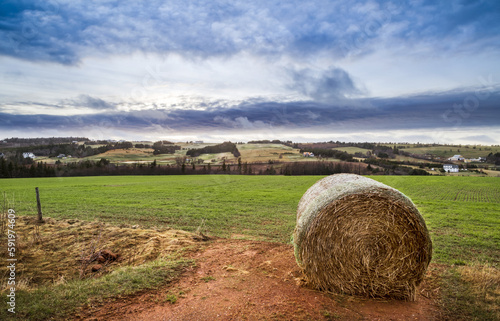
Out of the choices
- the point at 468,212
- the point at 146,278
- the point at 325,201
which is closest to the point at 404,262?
the point at 325,201

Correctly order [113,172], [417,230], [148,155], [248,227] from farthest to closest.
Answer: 1. [148,155]
2. [113,172]
3. [248,227]
4. [417,230]

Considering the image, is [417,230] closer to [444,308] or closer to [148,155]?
[444,308]

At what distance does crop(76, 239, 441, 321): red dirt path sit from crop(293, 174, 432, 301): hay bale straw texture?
393 millimetres

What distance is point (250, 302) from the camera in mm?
6148

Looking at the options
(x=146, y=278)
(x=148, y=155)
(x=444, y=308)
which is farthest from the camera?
(x=148, y=155)

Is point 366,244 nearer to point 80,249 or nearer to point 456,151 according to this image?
point 80,249

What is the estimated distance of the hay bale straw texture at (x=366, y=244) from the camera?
262 inches

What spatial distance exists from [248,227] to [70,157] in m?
111

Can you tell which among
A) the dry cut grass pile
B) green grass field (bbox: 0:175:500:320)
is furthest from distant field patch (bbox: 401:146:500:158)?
the dry cut grass pile

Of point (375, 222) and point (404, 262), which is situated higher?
point (375, 222)

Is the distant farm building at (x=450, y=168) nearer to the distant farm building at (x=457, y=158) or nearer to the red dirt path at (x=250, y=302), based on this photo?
the distant farm building at (x=457, y=158)

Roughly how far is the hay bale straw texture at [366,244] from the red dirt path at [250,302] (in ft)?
1.29

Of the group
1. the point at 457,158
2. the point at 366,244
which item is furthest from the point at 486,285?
the point at 457,158

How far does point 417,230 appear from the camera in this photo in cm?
666
